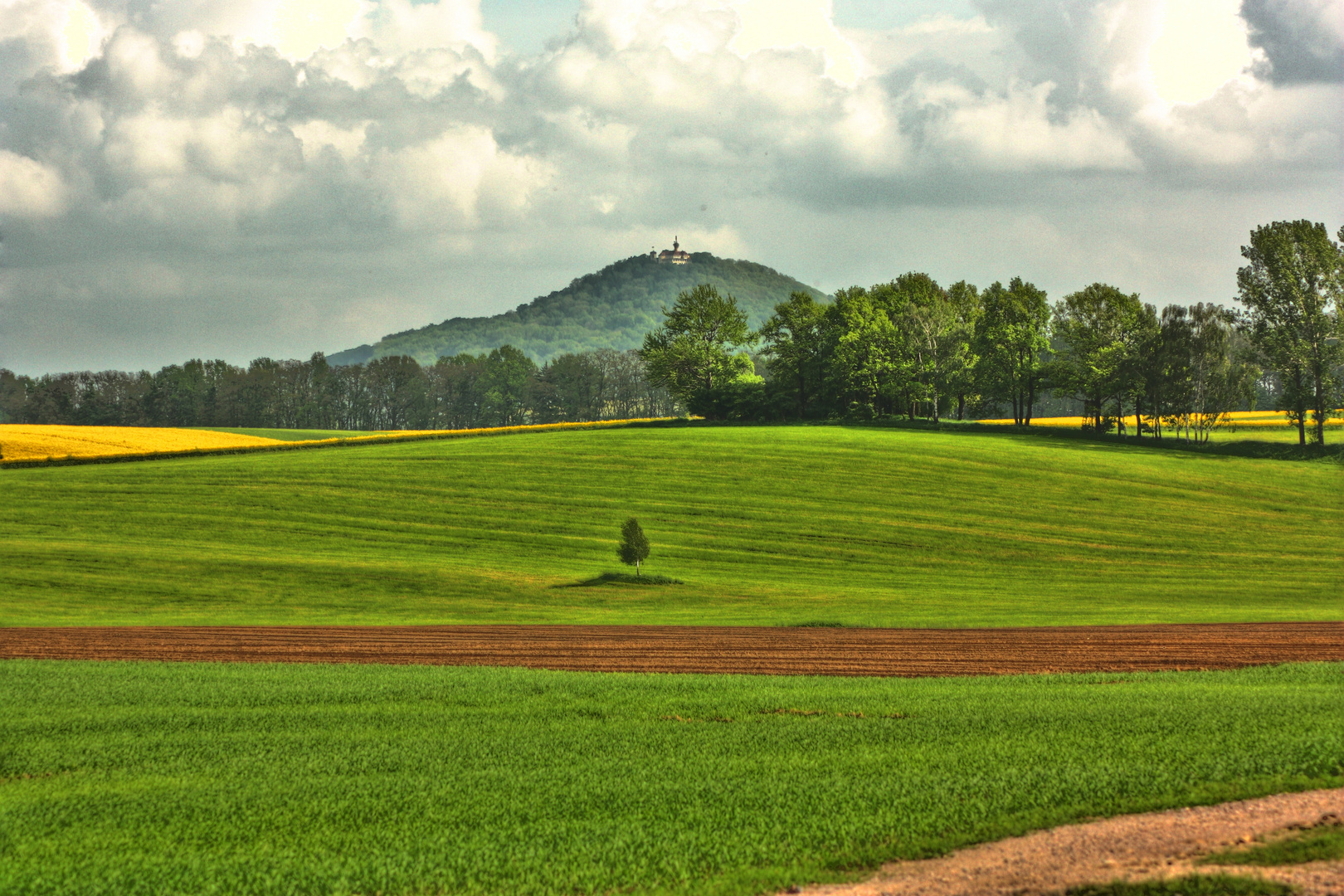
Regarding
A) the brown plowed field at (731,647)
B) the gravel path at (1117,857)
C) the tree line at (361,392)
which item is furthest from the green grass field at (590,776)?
the tree line at (361,392)

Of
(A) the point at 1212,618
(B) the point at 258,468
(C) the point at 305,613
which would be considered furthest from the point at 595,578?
(B) the point at 258,468

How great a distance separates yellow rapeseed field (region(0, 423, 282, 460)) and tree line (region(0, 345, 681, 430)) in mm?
67505

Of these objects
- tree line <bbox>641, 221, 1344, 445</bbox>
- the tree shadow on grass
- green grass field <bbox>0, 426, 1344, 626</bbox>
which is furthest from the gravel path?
tree line <bbox>641, 221, 1344, 445</bbox>

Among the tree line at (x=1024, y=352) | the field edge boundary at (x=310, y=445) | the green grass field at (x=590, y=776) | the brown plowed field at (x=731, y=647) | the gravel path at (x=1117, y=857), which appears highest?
the tree line at (x=1024, y=352)

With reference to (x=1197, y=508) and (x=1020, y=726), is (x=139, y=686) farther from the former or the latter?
(x=1197, y=508)

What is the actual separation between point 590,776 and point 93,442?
84.2m

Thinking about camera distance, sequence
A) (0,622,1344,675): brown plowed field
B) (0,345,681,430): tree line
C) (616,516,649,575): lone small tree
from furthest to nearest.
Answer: (0,345,681,430): tree line
(616,516,649,575): lone small tree
(0,622,1344,675): brown plowed field

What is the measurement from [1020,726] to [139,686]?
14.6 m

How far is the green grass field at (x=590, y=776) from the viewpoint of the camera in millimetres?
7641

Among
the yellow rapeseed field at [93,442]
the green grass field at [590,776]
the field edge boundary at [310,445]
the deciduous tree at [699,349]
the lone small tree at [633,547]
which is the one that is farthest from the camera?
the deciduous tree at [699,349]

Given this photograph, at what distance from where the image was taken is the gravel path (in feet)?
22.4

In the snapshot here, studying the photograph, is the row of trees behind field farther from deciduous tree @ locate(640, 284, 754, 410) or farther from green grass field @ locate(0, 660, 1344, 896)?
green grass field @ locate(0, 660, 1344, 896)

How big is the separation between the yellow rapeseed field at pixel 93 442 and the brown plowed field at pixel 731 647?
2091 inches

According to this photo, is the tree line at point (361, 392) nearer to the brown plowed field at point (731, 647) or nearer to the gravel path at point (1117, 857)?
the brown plowed field at point (731, 647)
